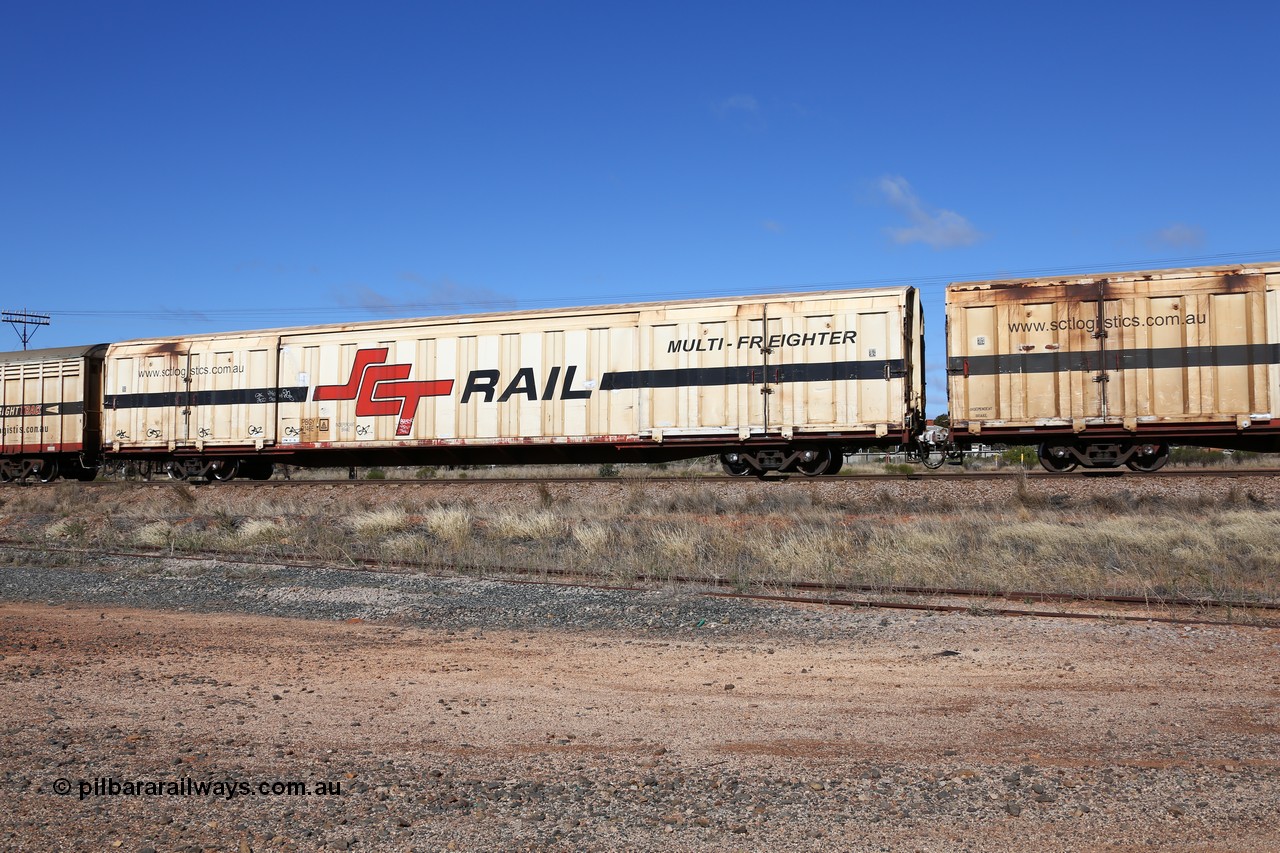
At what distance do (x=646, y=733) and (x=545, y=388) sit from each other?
15.0 m

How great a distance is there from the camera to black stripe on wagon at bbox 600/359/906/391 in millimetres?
17750

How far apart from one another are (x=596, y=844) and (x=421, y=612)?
19.5 ft

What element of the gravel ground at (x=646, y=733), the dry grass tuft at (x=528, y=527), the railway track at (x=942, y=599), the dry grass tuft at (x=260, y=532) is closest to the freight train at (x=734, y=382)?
the dry grass tuft at (x=528, y=527)

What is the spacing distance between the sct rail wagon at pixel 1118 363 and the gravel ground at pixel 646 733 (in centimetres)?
992

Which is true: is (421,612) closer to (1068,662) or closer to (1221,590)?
(1068,662)

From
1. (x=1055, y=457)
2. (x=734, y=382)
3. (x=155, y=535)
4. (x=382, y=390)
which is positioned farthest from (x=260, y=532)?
(x=1055, y=457)

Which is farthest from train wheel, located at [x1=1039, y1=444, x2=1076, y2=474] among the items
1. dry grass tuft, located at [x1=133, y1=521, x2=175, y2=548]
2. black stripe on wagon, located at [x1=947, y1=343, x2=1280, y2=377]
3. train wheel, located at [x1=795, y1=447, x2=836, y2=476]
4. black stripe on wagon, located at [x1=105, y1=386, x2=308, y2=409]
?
black stripe on wagon, located at [x1=105, y1=386, x2=308, y2=409]

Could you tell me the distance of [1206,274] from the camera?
53.8ft

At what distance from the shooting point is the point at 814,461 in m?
18.9

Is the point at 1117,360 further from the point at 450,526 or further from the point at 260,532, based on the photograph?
the point at 260,532

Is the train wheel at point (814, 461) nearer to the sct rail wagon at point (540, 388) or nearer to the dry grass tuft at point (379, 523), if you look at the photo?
the sct rail wagon at point (540, 388)

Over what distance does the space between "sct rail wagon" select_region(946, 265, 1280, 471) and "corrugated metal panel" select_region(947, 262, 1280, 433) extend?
0.02 metres

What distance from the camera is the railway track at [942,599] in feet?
26.8

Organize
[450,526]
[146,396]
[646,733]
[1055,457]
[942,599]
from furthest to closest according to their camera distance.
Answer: [146,396] < [1055,457] < [450,526] < [942,599] < [646,733]
